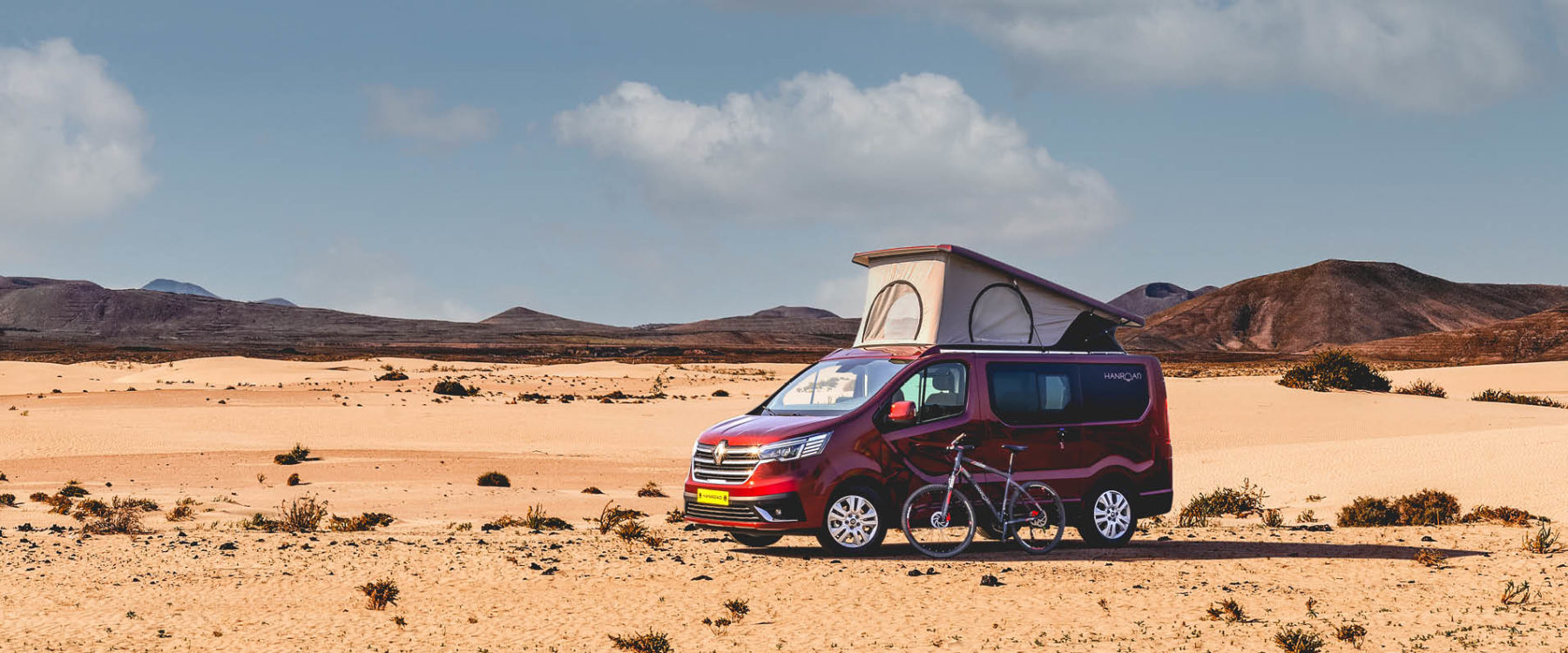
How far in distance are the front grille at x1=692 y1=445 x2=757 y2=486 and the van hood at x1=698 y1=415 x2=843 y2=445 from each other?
0.26 ft

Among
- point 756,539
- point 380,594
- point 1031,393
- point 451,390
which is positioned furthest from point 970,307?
point 451,390

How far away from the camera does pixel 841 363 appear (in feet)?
45.9

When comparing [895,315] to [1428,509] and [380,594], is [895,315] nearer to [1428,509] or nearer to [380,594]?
[380,594]

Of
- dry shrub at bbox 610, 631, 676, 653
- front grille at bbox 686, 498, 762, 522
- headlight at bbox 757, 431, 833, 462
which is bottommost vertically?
dry shrub at bbox 610, 631, 676, 653

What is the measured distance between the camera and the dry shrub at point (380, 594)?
10.4 m

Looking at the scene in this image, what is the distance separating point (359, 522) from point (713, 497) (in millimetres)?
5518

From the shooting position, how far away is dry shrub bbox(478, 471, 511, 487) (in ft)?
74.8

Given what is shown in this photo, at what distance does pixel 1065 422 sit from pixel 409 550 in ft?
Result: 22.3

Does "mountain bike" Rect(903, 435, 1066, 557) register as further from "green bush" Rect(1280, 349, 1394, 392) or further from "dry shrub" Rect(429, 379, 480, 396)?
"dry shrub" Rect(429, 379, 480, 396)

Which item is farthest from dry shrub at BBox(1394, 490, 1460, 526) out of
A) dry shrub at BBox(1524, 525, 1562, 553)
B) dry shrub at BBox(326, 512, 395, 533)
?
dry shrub at BBox(326, 512, 395, 533)

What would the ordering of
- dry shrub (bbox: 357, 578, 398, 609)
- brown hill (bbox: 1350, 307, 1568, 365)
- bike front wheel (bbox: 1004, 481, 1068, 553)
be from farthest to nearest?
brown hill (bbox: 1350, 307, 1568, 365)
bike front wheel (bbox: 1004, 481, 1068, 553)
dry shrub (bbox: 357, 578, 398, 609)

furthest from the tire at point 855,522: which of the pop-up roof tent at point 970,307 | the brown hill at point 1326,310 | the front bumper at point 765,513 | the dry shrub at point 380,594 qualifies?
the brown hill at point 1326,310

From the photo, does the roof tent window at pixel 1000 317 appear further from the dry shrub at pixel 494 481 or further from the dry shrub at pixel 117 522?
the dry shrub at pixel 494 481

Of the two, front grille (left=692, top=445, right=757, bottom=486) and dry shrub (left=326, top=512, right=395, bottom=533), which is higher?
front grille (left=692, top=445, right=757, bottom=486)
